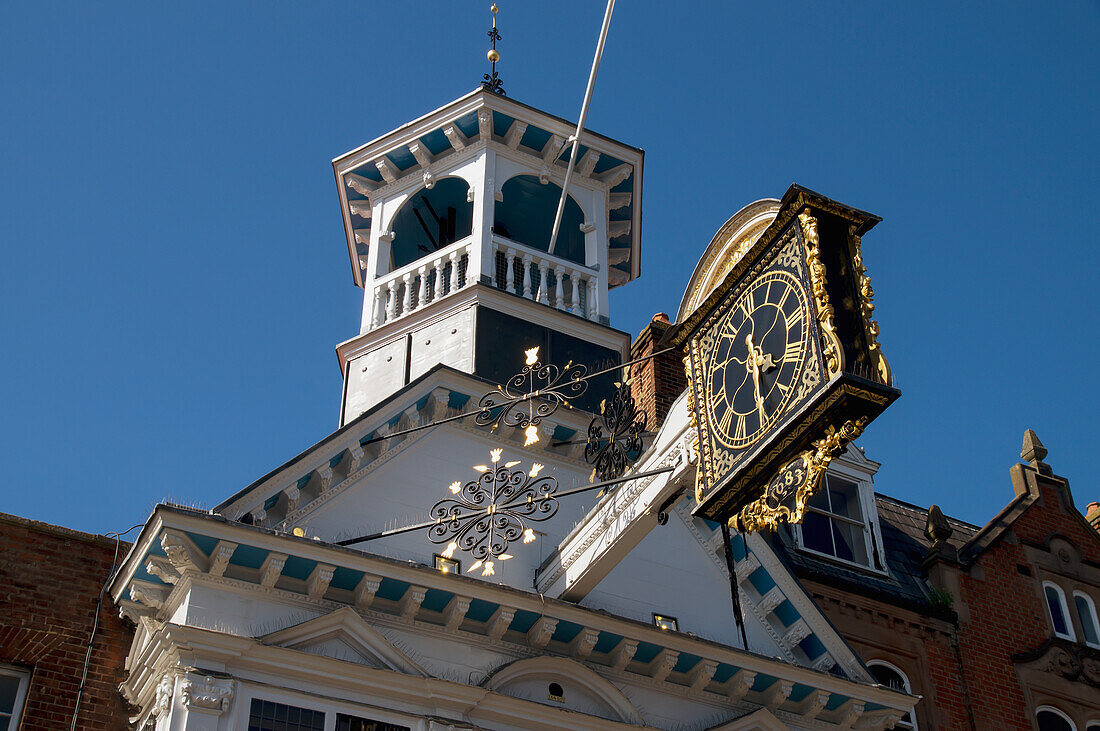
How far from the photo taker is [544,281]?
75.8 ft

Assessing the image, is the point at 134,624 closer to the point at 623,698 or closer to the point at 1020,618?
the point at 623,698

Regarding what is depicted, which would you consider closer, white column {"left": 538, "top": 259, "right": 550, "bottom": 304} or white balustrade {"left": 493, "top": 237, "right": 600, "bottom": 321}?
white column {"left": 538, "top": 259, "right": 550, "bottom": 304}

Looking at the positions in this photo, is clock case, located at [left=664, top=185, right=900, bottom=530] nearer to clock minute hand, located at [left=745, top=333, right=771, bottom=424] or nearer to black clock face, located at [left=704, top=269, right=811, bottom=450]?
black clock face, located at [left=704, top=269, right=811, bottom=450]

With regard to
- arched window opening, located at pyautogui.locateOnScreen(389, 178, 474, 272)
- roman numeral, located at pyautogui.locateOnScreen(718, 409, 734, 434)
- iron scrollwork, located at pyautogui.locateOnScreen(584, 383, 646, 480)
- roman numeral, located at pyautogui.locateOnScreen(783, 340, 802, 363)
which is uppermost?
arched window opening, located at pyautogui.locateOnScreen(389, 178, 474, 272)

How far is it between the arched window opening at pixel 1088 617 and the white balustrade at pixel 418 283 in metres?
12.0

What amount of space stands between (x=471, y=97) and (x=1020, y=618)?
13.0 m

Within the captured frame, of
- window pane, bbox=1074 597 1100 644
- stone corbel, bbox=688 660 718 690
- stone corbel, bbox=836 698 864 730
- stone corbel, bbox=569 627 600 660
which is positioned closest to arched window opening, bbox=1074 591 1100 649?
window pane, bbox=1074 597 1100 644

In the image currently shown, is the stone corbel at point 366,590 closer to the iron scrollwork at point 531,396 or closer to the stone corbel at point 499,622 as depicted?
the stone corbel at point 499,622

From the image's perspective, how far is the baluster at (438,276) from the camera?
891 inches

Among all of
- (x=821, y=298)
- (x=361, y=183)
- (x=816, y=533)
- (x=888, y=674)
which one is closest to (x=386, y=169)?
(x=361, y=183)

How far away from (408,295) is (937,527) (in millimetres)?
9922

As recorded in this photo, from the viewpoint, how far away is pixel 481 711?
50.9 ft

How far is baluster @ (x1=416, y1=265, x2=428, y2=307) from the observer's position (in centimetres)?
2278

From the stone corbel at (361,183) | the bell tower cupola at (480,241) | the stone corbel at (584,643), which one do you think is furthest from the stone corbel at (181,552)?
the stone corbel at (361,183)
